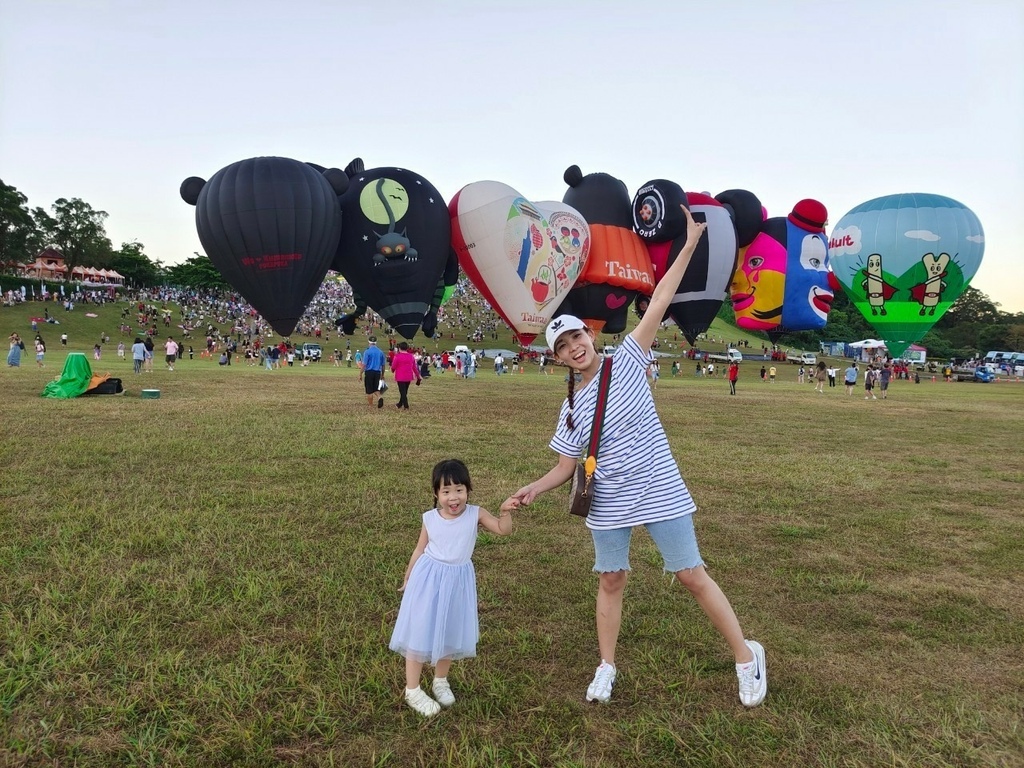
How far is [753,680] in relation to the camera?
2.84 meters

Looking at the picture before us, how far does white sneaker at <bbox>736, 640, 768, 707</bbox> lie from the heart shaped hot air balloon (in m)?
6.63

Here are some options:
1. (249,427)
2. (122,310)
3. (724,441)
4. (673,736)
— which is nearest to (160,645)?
(673,736)

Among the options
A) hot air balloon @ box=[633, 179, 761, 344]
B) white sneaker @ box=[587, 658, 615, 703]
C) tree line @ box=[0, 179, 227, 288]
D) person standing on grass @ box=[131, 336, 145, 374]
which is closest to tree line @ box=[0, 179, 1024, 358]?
tree line @ box=[0, 179, 227, 288]

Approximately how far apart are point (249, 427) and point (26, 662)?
7.63 metres

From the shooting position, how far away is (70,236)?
75.7 m

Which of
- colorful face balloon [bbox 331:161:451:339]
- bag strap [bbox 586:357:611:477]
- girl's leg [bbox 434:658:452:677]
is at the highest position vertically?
colorful face balloon [bbox 331:161:451:339]

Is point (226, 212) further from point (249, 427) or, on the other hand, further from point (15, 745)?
point (15, 745)

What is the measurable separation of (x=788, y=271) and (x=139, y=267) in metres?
96.8

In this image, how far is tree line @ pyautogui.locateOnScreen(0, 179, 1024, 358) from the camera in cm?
6719

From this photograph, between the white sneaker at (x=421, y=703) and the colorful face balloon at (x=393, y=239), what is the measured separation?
19.8 ft

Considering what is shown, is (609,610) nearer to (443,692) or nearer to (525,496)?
(525,496)

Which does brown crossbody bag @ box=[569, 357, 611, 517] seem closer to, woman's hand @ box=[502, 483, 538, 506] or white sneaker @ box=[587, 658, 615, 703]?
woman's hand @ box=[502, 483, 538, 506]

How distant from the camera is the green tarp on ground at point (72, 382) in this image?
46.2ft

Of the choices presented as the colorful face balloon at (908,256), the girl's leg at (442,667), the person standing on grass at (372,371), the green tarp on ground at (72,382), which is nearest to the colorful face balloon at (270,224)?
the girl's leg at (442,667)
